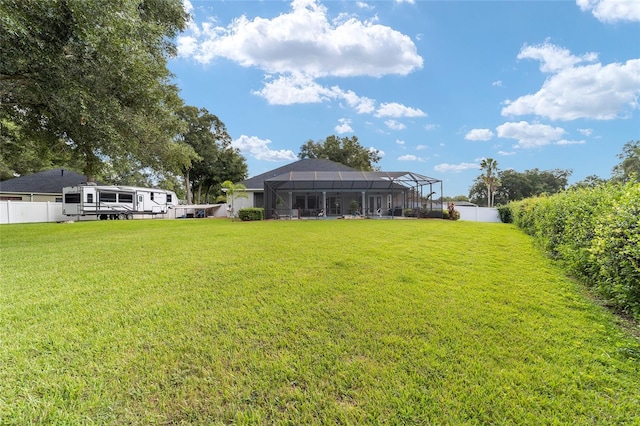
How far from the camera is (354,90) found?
67.4 ft

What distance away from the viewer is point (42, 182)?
21.9 m

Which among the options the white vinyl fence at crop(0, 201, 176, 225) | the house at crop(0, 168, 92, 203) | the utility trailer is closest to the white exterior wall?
the utility trailer

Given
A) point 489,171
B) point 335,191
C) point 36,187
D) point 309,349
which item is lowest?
point 309,349

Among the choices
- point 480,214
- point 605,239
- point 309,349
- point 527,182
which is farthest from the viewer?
point 527,182

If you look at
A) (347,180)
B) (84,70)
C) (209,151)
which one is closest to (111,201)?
(209,151)

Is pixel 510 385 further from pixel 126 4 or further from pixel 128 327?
pixel 126 4

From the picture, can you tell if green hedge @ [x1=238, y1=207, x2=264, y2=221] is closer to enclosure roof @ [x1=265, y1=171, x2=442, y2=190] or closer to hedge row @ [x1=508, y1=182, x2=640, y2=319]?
enclosure roof @ [x1=265, y1=171, x2=442, y2=190]

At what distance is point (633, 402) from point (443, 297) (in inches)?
71.0

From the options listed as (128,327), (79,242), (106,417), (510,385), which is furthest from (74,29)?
(510,385)

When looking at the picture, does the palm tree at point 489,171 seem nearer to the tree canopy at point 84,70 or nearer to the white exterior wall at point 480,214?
the white exterior wall at point 480,214

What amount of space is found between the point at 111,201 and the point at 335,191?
15.9m

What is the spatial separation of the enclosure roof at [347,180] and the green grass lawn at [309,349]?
42.1ft

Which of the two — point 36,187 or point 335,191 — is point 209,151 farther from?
point 335,191

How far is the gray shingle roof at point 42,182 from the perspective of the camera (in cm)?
2077
